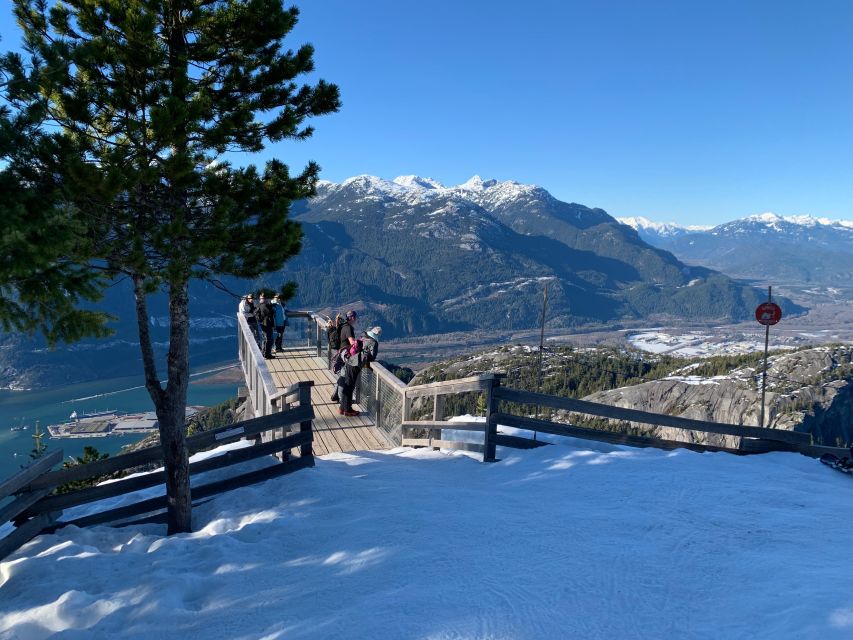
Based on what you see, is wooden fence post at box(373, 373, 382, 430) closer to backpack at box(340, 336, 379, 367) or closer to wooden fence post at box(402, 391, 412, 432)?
backpack at box(340, 336, 379, 367)

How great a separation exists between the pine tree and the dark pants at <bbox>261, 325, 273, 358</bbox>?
1061 centimetres

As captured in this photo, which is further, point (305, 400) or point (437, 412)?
point (437, 412)

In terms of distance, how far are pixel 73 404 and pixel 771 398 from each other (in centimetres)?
18160

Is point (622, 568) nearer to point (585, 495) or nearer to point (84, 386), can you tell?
point (585, 495)

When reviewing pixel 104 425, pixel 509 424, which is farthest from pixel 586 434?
pixel 104 425

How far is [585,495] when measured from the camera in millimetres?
6785

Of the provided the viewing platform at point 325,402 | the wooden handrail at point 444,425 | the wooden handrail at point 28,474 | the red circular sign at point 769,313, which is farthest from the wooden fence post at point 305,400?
the red circular sign at point 769,313

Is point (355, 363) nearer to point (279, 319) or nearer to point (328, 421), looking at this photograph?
point (328, 421)

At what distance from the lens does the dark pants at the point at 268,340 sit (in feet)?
55.1

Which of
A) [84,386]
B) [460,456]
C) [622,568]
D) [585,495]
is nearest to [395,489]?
[460,456]

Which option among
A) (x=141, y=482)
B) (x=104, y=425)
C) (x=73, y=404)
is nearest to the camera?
(x=141, y=482)

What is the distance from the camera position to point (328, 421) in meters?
11.3

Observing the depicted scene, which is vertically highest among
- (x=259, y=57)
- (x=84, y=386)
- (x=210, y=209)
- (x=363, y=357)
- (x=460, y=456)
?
(x=259, y=57)

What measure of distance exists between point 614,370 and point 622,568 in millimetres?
134853
